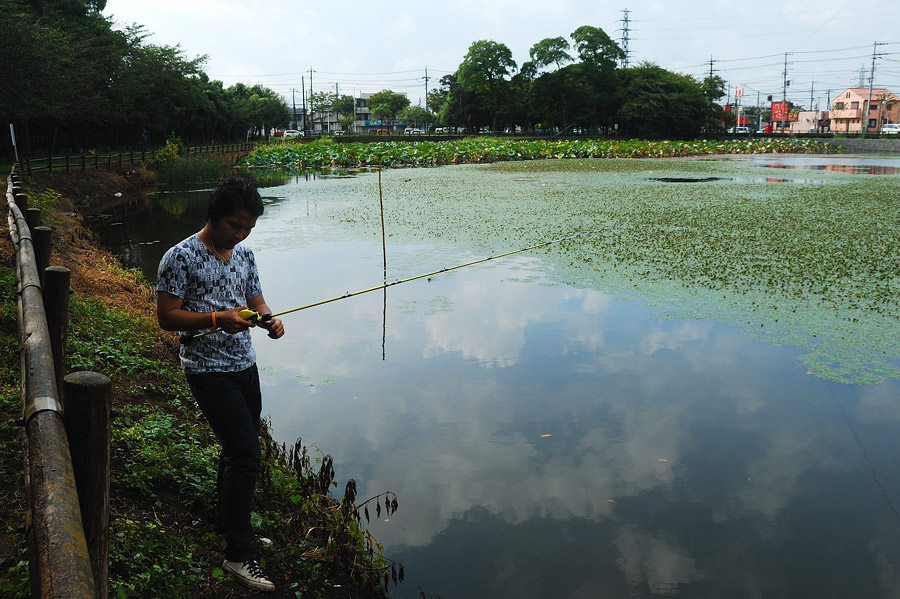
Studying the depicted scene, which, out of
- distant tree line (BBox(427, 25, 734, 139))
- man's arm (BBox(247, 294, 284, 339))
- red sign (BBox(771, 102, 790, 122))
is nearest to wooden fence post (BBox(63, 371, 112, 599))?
man's arm (BBox(247, 294, 284, 339))

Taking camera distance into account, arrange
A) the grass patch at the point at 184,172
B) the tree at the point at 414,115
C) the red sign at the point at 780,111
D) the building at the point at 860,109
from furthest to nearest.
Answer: the tree at the point at 414,115 < the building at the point at 860,109 < the red sign at the point at 780,111 < the grass patch at the point at 184,172

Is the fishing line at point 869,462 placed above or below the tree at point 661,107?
below

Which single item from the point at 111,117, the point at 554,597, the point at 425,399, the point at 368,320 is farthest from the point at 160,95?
the point at 554,597

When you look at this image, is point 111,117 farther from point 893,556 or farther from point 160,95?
point 893,556

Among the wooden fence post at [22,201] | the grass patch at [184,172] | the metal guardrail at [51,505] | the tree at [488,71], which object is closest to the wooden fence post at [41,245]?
the metal guardrail at [51,505]

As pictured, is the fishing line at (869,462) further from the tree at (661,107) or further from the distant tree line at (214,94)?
the tree at (661,107)

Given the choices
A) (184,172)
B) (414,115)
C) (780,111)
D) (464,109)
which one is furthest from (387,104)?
(184,172)

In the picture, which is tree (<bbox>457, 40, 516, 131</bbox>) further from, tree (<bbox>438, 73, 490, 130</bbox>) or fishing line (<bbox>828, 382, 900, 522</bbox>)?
fishing line (<bbox>828, 382, 900, 522</bbox>)

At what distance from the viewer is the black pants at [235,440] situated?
2.74 m

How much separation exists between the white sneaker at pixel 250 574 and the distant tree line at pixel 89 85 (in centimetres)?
1881

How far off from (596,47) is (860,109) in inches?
1579

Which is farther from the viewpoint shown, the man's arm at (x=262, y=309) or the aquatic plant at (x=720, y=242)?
the aquatic plant at (x=720, y=242)

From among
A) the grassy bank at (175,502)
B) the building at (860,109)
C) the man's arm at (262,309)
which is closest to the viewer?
the grassy bank at (175,502)

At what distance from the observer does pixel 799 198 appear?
17281mm
